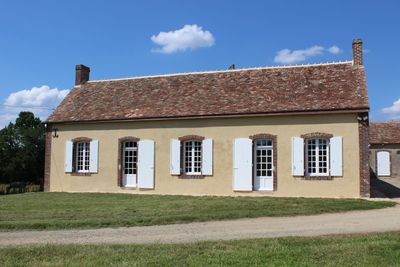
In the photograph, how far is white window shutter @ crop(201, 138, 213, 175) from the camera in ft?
61.5

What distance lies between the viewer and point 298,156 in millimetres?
17531

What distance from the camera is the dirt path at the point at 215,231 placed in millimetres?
9055

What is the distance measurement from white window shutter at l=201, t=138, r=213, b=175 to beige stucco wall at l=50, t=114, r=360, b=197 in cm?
20

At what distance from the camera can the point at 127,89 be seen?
22.6m

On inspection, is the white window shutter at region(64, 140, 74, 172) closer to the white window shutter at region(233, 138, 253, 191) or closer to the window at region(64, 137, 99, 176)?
the window at region(64, 137, 99, 176)

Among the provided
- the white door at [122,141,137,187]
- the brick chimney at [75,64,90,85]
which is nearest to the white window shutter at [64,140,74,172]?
the white door at [122,141,137,187]

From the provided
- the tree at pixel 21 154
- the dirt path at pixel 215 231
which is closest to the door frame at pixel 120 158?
the dirt path at pixel 215 231

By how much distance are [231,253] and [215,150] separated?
1156 cm

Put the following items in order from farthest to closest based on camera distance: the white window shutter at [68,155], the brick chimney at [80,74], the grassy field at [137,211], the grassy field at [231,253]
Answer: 1. the brick chimney at [80,74]
2. the white window shutter at [68,155]
3. the grassy field at [137,211]
4. the grassy field at [231,253]

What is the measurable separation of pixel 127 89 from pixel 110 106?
155cm

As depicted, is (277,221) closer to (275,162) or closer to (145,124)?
(275,162)

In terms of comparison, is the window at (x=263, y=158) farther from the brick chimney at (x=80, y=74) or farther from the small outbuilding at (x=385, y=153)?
the small outbuilding at (x=385, y=153)

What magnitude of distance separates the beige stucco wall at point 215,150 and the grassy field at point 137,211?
7.23 feet

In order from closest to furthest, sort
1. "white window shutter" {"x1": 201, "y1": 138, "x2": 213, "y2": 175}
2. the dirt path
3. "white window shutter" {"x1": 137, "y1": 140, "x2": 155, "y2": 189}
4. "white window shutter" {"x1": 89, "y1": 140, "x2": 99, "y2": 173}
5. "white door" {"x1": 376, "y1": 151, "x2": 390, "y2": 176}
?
the dirt path → "white window shutter" {"x1": 201, "y1": 138, "x2": 213, "y2": 175} → "white window shutter" {"x1": 137, "y1": 140, "x2": 155, "y2": 189} → "white window shutter" {"x1": 89, "y1": 140, "x2": 99, "y2": 173} → "white door" {"x1": 376, "y1": 151, "x2": 390, "y2": 176}
